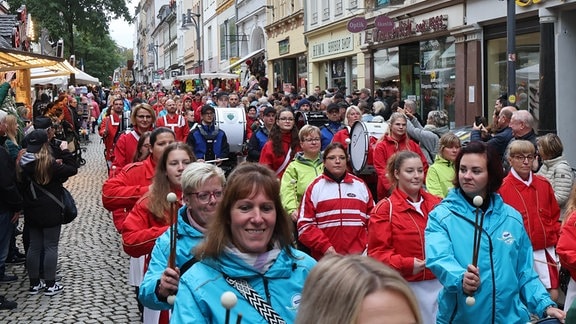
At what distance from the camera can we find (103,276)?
8.73m

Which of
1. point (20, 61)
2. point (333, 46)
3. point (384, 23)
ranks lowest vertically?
point (20, 61)

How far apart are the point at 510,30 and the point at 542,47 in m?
3.82

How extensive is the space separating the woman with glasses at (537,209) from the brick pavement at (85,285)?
343 centimetres

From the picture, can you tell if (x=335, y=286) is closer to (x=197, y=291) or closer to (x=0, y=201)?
(x=197, y=291)

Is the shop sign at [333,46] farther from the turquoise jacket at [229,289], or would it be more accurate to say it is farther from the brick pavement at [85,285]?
the turquoise jacket at [229,289]

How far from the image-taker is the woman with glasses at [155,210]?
182 inches

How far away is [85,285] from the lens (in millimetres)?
8320

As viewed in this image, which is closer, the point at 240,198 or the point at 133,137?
the point at 240,198

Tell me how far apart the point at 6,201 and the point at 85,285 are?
1231mm

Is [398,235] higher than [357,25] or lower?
lower

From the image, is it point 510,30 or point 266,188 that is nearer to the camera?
point 266,188

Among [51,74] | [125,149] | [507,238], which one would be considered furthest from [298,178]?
[51,74]

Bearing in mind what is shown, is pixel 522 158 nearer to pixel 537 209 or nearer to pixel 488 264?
pixel 537 209

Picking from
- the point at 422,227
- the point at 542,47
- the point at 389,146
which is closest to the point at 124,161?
the point at 389,146
